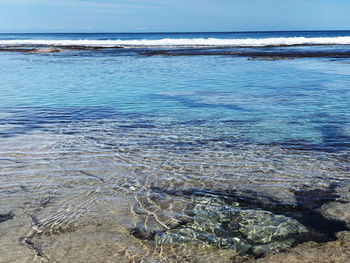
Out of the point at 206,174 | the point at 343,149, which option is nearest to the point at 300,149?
the point at 343,149

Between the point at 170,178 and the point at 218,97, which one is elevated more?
the point at 218,97

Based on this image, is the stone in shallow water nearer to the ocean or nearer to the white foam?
the ocean

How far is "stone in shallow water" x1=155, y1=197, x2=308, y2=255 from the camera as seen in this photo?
3432 millimetres

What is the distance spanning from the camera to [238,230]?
3674 mm

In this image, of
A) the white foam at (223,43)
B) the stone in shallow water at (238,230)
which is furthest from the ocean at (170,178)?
the white foam at (223,43)

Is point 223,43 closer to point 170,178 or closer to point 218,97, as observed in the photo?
point 218,97

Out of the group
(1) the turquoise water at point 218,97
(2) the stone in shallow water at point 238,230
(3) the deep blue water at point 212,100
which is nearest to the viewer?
(2) the stone in shallow water at point 238,230

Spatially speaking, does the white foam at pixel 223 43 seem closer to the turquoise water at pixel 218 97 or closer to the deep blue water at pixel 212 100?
the turquoise water at pixel 218 97

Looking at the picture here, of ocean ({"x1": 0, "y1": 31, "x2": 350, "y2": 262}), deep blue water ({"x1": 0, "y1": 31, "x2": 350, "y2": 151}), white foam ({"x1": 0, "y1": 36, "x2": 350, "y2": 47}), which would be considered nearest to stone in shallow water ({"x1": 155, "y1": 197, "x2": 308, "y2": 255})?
ocean ({"x1": 0, "y1": 31, "x2": 350, "y2": 262})

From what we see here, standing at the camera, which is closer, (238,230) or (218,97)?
(238,230)

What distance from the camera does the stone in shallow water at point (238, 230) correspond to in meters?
3.43

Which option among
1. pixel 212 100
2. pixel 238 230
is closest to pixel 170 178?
pixel 238 230

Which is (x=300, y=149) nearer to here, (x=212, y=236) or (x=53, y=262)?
(x=212, y=236)

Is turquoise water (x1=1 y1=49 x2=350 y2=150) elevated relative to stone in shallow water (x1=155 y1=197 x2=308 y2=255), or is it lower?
elevated
